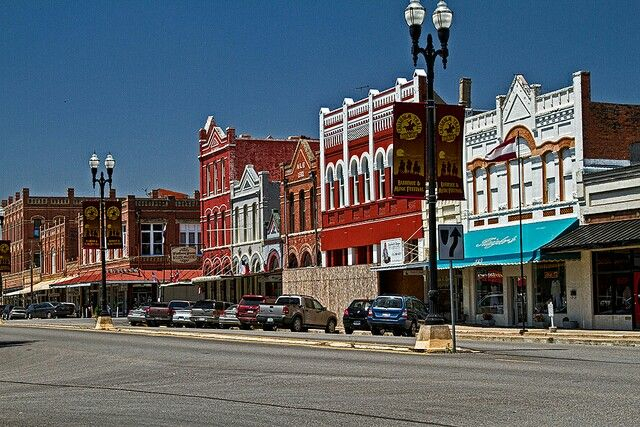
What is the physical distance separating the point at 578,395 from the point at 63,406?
22.6 feet

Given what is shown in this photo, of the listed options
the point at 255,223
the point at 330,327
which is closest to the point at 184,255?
the point at 255,223

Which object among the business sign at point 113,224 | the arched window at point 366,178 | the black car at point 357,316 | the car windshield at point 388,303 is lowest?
the black car at point 357,316

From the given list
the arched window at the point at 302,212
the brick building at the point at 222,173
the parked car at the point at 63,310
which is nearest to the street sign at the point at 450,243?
the arched window at the point at 302,212

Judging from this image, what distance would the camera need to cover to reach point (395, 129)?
2609 centimetres

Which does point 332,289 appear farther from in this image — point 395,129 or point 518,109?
point 395,129

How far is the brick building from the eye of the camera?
75.6 metres

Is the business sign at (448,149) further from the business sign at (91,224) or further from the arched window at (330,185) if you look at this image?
the arched window at (330,185)

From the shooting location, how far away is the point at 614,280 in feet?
133

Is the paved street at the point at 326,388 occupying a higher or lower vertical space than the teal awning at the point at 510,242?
lower

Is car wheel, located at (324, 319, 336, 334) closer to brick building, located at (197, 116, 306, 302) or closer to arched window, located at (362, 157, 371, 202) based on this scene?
arched window, located at (362, 157, 371, 202)

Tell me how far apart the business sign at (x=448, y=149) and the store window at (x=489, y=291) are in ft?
67.4

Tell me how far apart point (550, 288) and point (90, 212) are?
20964mm

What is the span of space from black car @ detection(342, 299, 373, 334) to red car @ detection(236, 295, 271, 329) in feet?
17.9

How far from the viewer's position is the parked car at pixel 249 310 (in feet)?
168
